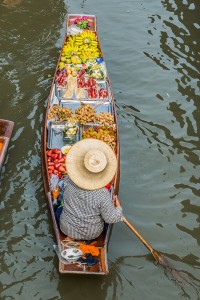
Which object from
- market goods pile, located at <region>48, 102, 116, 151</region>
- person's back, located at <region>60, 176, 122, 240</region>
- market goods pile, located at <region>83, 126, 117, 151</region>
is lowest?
person's back, located at <region>60, 176, 122, 240</region>

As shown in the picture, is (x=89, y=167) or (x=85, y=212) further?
(x=85, y=212)

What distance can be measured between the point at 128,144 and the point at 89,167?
3.34m

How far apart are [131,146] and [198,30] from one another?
5.51m

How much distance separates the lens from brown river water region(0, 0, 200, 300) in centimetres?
671

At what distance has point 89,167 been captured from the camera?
228 inches

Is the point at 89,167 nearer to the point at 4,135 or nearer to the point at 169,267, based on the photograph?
the point at 169,267

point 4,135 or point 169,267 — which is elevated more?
point 4,135

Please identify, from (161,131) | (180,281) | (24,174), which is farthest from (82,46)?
(180,281)

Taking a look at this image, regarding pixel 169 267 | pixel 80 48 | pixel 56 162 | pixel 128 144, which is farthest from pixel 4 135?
pixel 169 267

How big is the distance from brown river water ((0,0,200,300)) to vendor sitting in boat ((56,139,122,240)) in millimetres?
963

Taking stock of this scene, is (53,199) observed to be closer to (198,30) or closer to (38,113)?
(38,113)

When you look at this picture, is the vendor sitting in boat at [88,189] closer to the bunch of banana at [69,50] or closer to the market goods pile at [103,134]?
the market goods pile at [103,134]

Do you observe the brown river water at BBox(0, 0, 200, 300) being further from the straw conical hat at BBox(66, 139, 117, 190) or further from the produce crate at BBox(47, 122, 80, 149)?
the straw conical hat at BBox(66, 139, 117, 190)

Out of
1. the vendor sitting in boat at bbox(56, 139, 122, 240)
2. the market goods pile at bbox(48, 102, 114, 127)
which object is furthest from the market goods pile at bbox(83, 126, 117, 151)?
the vendor sitting in boat at bbox(56, 139, 122, 240)
